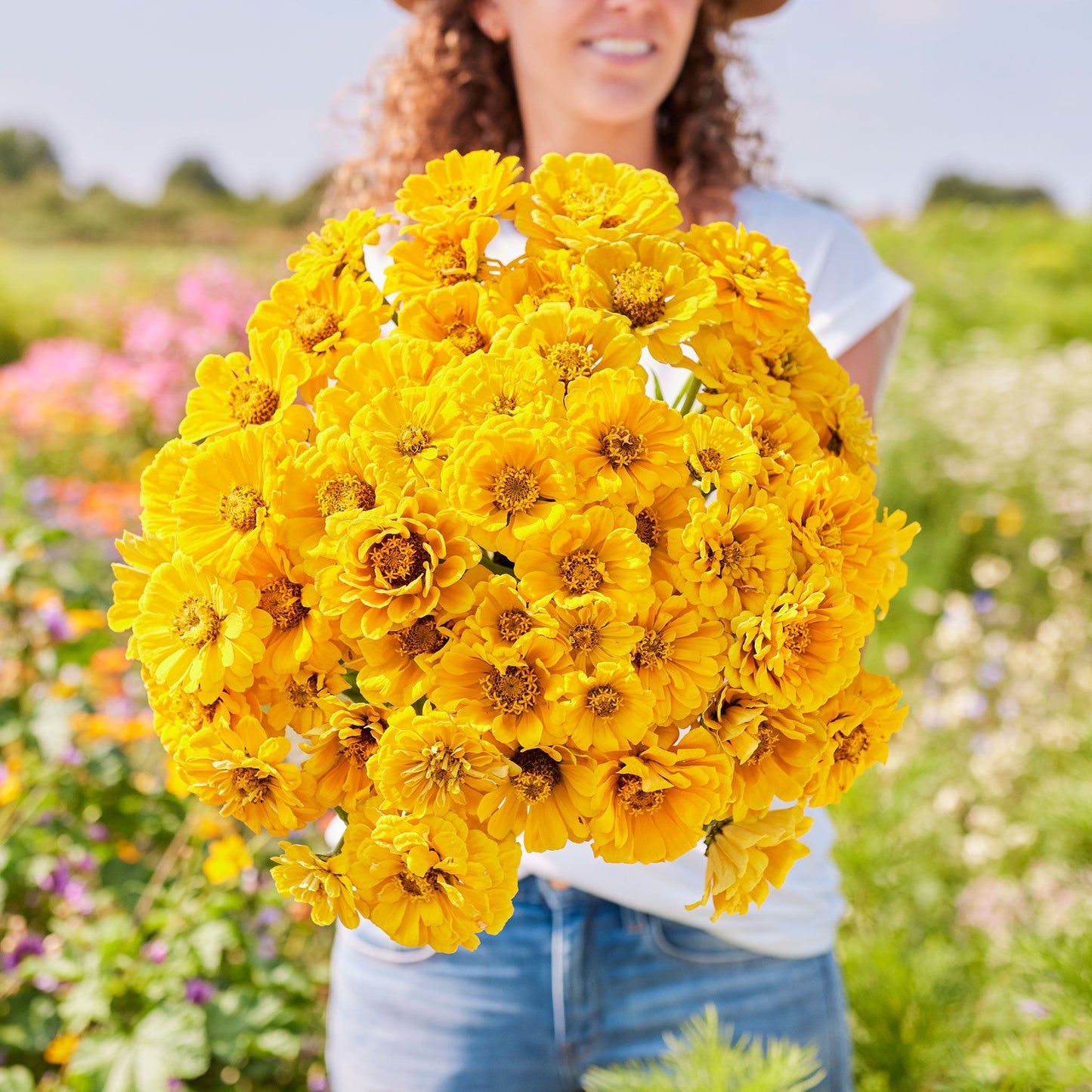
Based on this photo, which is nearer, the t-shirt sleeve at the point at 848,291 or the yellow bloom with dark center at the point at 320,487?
the yellow bloom with dark center at the point at 320,487

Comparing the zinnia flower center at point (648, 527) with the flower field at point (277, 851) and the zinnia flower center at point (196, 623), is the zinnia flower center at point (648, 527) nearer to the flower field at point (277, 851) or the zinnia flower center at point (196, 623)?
the zinnia flower center at point (196, 623)

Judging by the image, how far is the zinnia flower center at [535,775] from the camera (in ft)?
2.05

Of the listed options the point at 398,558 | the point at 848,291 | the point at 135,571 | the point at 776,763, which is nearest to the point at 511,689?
the point at 398,558

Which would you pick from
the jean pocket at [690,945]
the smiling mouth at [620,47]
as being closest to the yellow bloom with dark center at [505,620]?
the jean pocket at [690,945]

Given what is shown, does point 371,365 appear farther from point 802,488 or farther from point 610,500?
point 802,488

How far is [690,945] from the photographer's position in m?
1.19

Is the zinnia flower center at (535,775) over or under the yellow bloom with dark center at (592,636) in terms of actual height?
under

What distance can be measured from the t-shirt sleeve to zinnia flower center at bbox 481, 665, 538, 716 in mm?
804

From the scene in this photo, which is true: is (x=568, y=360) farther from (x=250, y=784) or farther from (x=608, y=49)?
(x=608, y=49)

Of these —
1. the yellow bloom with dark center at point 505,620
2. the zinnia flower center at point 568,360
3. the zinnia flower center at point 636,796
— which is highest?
the zinnia flower center at point 568,360

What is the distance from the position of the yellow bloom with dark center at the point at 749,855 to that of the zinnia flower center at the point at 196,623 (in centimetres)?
38

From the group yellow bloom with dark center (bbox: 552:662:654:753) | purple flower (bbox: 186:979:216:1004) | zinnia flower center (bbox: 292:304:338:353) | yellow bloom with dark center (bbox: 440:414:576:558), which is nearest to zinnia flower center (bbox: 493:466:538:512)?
yellow bloom with dark center (bbox: 440:414:576:558)

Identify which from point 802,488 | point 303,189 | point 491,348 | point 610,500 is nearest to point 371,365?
point 491,348

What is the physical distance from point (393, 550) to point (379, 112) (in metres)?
1.47
